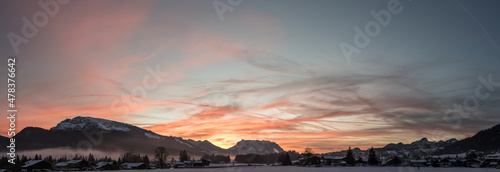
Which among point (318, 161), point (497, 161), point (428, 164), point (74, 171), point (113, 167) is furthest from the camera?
point (318, 161)

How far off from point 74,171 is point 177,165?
68.5 meters

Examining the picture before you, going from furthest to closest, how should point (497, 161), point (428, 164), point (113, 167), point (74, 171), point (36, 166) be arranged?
point (428, 164), point (113, 167), point (497, 161), point (74, 171), point (36, 166)

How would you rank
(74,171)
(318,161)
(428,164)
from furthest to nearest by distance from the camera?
(318,161), (428,164), (74,171)

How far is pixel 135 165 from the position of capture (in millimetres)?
170625

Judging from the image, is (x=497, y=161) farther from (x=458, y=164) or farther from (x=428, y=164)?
(x=428, y=164)

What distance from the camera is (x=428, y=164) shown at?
180750 millimetres

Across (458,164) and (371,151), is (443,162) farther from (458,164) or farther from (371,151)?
(371,151)

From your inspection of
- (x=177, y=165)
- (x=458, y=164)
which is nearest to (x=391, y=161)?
(x=458, y=164)

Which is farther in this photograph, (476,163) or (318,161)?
(318,161)

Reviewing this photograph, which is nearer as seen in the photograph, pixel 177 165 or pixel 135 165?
pixel 135 165

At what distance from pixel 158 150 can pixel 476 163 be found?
545 ft

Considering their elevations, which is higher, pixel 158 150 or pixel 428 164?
pixel 158 150

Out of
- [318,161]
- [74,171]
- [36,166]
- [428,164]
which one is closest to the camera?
[36,166]

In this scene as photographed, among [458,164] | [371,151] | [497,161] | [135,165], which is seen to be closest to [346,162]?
[371,151]
